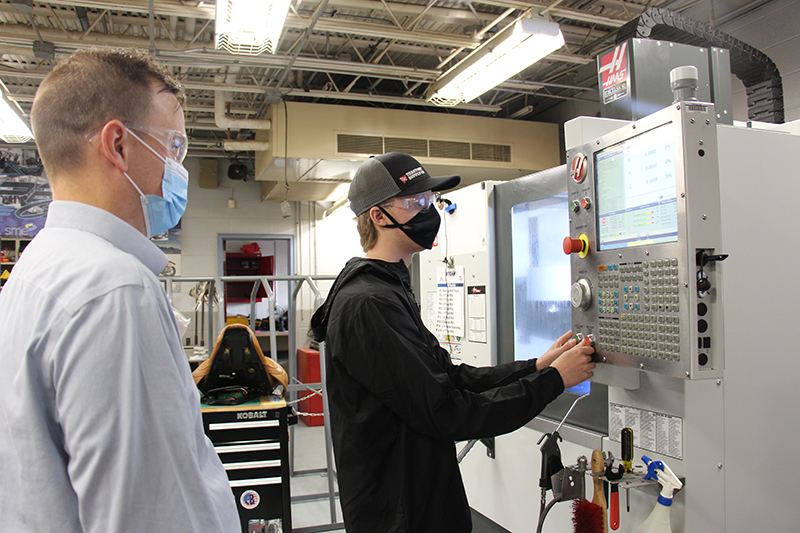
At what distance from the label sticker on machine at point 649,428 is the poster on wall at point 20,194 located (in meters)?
7.57

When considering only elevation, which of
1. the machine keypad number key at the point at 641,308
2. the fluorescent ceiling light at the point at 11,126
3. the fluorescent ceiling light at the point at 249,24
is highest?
the fluorescent ceiling light at the point at 249,24

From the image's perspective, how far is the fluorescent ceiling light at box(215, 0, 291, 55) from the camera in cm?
305

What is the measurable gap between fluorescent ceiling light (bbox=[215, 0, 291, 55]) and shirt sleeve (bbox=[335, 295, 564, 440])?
224 centimetres

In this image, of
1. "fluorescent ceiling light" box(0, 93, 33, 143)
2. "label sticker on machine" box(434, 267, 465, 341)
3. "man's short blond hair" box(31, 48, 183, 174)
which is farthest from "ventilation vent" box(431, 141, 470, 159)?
"man's short blond hair" box(31, 48, 183, 174)

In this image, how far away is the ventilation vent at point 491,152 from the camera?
564 centimetres

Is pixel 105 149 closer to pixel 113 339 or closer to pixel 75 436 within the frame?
pixel 113 339

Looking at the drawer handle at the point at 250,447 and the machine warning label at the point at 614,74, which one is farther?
the drawer handle at the point at 250,447

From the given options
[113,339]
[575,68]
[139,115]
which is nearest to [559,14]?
[575,68]

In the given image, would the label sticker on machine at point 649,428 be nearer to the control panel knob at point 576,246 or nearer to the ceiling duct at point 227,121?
the control panel knob at point 576,246

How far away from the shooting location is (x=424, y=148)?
5.44 metres

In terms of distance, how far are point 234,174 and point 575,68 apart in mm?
4492

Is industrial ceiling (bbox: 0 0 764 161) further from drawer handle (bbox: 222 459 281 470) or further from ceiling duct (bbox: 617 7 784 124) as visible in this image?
drawer handle (bbox: 222 459 281 470)

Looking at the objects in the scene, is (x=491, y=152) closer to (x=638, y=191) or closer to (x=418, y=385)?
(x=638, y=191)

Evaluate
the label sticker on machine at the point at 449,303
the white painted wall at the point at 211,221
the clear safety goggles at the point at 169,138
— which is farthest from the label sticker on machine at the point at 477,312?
the white painted wall at the point at 211,221
